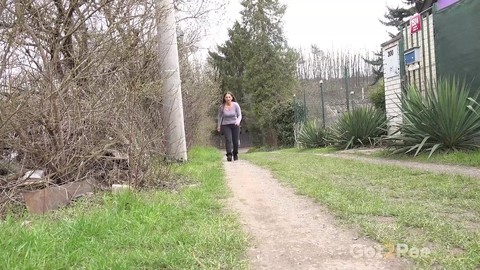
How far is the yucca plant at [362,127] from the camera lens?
37.8 feet

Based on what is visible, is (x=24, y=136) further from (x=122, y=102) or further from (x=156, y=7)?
(x=156, y=7)

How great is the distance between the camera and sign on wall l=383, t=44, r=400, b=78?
10133mm

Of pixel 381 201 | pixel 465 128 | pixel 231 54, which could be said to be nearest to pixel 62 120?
pixel 381 201

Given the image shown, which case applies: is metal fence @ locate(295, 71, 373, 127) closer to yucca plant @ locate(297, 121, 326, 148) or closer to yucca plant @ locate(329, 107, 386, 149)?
yucca plant @ locate(297, 121, 326, 148)

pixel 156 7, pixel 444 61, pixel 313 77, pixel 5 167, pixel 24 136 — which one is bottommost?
pixel 5 167

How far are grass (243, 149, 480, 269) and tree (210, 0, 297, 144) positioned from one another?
103 ft

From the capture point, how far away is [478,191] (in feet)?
13.0

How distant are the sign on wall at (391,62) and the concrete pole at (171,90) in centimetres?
550

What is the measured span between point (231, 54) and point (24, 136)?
41190mm

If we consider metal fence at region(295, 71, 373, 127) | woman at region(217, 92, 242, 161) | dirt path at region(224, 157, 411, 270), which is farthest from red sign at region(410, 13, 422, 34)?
dirt path at region(224, 157, 411, 270)

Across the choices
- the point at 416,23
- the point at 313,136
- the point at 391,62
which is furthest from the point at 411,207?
the point at 313,136

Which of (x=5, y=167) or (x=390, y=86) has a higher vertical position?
(x=390, y=86)

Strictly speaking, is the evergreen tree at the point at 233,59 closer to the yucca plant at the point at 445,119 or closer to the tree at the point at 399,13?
the tree at the point at 399,13

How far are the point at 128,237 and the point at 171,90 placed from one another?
4.96m
